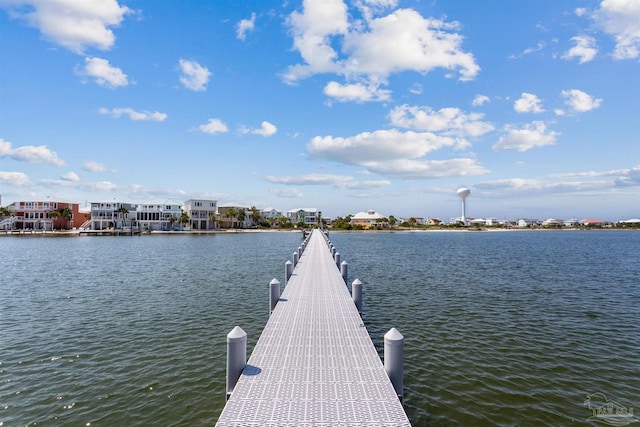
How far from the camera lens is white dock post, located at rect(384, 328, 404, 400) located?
759 centimetres

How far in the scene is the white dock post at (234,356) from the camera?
7.59 metres

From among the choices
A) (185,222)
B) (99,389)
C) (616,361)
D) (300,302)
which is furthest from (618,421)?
(185,222)

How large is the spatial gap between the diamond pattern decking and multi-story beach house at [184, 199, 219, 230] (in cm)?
11253

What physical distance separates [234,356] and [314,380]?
2.02 metres

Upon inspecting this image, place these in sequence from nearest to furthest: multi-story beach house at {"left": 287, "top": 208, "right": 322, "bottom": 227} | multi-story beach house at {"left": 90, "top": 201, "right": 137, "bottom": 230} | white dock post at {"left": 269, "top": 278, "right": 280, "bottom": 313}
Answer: white dock post at {"left": 269, "top": 278, "right": 280, "bottom": 313} < multi-story beach house at {"left": 90, "top": 201, "right": 137, "bottom": 230} < multi-story beach house at {"left": 287, "top": 208, "right": 322, "bottom": 227}

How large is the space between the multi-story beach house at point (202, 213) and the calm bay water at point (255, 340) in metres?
93.4

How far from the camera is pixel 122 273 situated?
95.6 ft

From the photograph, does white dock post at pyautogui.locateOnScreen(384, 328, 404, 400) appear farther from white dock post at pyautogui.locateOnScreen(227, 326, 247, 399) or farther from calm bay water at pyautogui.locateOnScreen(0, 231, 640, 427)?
white dock post at pyautogui.locateOnScreen(227, 326, 247, 399)

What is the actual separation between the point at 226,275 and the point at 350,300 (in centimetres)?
1623

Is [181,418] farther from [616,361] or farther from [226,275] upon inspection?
[226,275]

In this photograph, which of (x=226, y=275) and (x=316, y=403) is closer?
(x=316, y=403)

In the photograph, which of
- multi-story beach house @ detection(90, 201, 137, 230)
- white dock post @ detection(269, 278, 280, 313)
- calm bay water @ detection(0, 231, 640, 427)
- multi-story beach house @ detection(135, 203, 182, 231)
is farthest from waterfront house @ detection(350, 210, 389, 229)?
white dock post @ detection(269, 278, 280, 313)

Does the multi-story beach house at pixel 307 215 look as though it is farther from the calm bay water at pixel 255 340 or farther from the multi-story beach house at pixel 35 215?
the calm bay water at pixel 255 340

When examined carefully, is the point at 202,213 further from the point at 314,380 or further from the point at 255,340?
the point at 314,380
